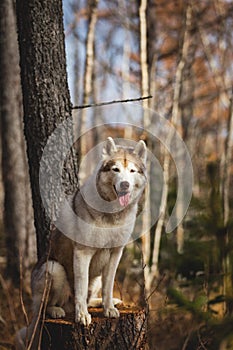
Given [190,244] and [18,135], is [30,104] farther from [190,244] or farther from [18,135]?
[18,135]

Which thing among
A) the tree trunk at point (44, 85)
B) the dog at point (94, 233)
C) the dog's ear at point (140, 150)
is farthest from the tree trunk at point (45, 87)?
the dog's ear at point (140, 150)

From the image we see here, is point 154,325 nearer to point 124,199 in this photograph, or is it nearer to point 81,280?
point 81,280

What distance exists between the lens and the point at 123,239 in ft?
12.1

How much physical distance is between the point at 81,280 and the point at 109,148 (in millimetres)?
881

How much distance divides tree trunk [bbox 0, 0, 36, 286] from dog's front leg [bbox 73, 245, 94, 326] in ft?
12.9

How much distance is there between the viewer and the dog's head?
3.35m

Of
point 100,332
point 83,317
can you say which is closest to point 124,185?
point 83,317

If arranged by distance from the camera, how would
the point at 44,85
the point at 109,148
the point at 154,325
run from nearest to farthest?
the point at 109,148 → the point at 44,85 → the point at 154,325

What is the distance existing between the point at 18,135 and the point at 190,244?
10.4 feet

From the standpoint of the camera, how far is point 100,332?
3742 millimetres

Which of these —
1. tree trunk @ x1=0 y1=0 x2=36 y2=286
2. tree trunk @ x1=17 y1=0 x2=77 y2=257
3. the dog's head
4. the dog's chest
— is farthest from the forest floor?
the dog's head

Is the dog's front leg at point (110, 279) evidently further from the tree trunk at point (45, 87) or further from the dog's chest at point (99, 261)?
the tree trunk at point (45, 87)

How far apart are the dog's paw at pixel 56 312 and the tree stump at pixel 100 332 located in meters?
0.06

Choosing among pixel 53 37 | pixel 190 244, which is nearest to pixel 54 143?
pixel 53 37
